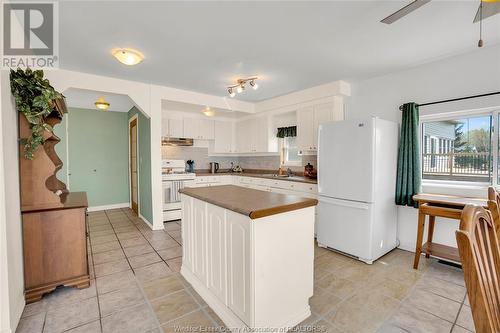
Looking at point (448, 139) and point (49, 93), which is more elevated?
point (49, 93)

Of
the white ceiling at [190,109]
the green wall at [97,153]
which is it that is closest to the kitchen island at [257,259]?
the white ceiling at [190,109]

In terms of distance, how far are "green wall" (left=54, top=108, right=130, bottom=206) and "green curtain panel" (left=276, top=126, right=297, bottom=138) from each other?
3764mm

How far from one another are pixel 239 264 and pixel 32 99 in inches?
87.1

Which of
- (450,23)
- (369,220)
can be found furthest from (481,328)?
(450,23)

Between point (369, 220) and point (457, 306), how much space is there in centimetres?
105

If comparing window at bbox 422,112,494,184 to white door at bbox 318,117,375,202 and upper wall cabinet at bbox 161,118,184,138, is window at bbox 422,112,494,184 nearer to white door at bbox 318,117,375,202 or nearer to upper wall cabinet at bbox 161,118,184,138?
white door at bbox 318,117,375,202

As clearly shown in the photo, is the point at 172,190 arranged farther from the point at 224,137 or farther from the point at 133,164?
the point at 224,137

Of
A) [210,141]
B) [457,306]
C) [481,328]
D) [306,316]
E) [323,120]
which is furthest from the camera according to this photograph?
[210,141]

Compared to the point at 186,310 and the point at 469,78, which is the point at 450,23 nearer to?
the point at 469,78

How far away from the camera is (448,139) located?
3158 mm

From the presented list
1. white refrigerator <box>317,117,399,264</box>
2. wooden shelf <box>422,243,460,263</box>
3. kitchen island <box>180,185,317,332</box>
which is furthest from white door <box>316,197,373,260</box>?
kitchen island <box>180,185,317,332</box>

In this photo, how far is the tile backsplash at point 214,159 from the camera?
5414 millimetres

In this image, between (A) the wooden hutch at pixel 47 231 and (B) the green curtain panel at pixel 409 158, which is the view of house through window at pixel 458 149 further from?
(A) the wooden hutch at pixel 47 231

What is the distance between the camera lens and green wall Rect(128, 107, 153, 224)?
13.8ft
